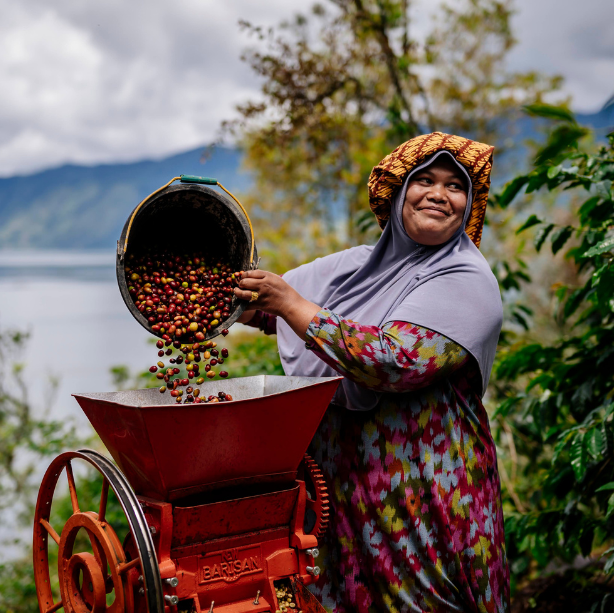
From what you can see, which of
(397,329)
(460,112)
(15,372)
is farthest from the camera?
(460,112)

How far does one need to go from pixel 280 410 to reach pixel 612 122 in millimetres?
1427

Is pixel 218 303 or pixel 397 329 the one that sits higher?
pixel 218 303

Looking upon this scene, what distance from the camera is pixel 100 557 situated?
1449mm

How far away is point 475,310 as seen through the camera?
5.32 ft

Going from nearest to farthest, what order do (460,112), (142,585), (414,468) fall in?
(142,585)
(414,468)
(460,112)

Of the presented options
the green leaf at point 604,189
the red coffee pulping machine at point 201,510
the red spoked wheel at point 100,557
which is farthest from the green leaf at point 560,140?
the red spoked wheel at point 100,557

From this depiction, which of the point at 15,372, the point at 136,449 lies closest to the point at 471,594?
the point at 136,449

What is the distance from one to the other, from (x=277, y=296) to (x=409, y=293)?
1.25ft

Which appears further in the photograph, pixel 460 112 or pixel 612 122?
pixel 460 112

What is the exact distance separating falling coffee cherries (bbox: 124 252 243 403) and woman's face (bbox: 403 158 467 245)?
0.54 metres

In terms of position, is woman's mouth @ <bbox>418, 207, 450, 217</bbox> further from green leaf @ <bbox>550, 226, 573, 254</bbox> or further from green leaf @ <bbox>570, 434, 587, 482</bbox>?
green leaf @ <bbox>570, 434, 587, 482</bbox>

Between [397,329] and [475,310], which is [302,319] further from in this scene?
[475,310]

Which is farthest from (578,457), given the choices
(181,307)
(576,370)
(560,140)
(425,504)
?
(181,307)

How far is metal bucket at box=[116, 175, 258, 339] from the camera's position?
1.63m
